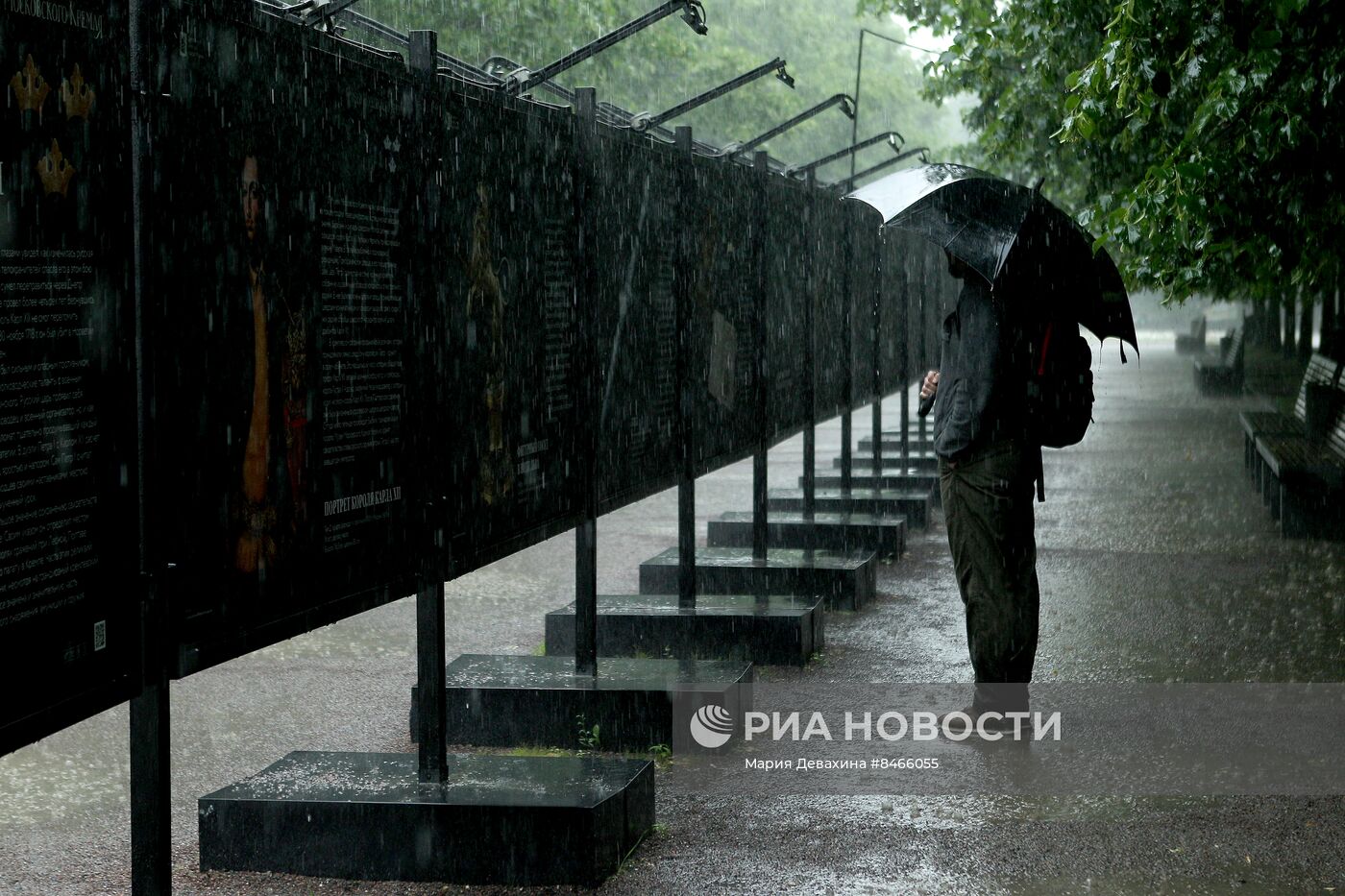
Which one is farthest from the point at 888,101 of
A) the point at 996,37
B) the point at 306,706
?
the point at 306,706

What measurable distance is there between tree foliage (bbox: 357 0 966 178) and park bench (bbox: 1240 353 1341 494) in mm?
7203

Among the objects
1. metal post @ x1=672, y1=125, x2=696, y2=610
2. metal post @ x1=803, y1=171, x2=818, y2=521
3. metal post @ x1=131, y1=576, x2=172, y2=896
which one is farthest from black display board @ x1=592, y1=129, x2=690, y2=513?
metal post @ x1=131, y1=576, x2=172, y2=896

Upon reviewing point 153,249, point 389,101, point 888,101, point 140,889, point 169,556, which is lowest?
point 140,889

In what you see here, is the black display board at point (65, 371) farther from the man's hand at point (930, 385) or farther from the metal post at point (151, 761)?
the man's hand at point (930, 385)

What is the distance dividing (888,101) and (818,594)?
46.7m

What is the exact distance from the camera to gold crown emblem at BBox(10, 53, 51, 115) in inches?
115

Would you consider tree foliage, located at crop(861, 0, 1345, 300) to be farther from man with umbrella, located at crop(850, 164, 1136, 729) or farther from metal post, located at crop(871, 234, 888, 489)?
metal post, located at crop(871, 234, 888, 489)

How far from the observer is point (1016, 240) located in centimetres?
679

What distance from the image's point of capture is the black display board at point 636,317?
22.1ft

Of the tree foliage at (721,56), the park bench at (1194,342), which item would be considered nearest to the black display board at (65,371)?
the tree foliage at (721,56)

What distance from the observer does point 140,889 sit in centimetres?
373

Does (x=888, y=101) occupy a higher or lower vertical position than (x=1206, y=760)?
higher

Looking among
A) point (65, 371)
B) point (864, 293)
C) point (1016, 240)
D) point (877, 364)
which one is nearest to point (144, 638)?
point (65, 371)

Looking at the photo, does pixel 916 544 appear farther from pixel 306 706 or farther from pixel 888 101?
pixel 888 101
